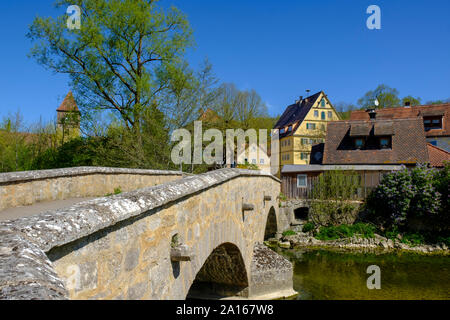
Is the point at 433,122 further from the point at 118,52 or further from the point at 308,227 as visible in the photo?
the point at 118,52

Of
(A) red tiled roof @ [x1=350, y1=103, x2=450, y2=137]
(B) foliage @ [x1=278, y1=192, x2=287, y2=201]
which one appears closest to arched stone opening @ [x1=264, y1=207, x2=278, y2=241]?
(B) foliage @ [x1=278, y1=192, x2=287, y2=201]

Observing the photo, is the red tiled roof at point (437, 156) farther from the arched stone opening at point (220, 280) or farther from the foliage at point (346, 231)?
the arched stone opening at point (220, 280)

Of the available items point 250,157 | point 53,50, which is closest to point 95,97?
point 53,50

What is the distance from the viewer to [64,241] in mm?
1965

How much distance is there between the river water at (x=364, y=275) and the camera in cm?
1180

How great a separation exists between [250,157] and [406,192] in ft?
60.8

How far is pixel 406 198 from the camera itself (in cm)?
1880

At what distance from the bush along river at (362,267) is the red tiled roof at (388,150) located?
6.31m

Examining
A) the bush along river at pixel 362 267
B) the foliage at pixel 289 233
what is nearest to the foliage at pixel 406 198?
the bush along river at pixel 362 267

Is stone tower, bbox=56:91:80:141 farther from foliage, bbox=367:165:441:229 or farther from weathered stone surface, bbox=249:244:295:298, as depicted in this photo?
foliage, bbox=367:165:441:229

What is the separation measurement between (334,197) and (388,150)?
223 inches

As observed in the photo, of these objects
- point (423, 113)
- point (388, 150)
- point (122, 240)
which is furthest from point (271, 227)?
point (122, 240)

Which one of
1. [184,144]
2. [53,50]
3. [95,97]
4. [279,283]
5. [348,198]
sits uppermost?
[53,50]
